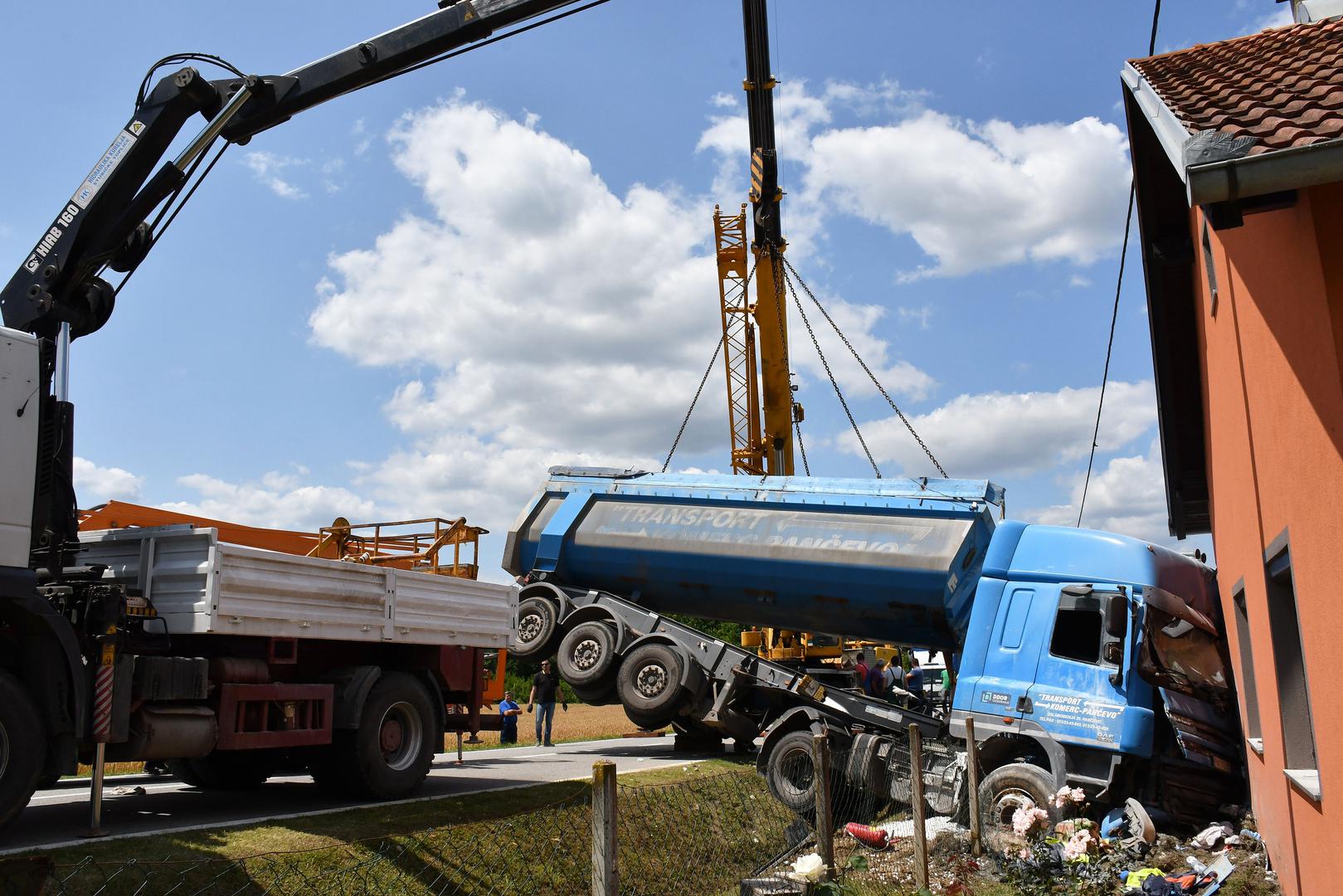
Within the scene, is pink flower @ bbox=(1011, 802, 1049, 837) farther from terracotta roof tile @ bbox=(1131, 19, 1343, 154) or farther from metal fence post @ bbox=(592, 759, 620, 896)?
terracotta roof tile @ bbox=(1131, 19, 1343, 154)

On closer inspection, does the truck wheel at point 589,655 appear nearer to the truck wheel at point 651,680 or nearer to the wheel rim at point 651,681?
the truck wheel at point 651,680

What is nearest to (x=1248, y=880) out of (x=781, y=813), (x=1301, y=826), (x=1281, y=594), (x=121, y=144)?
(x=1301, y=826)

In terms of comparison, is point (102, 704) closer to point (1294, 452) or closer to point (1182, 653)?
point (1294, 452)

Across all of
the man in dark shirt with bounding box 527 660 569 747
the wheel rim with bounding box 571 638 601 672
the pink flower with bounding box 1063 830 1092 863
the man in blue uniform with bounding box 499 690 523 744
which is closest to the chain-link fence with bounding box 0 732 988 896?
the pink flower with bounding box 1063 830 1092 863

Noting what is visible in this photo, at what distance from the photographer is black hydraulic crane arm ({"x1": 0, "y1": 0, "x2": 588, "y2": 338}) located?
30.8ft

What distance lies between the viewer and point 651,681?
542 inches

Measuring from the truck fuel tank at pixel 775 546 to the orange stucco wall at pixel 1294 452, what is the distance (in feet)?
15.8

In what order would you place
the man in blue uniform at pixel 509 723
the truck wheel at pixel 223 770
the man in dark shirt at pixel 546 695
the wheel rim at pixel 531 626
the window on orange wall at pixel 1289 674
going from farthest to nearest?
the man in blue uniform at pixel 509 723 → the man in dark shirt at pixel 546 695 → the wheel rim at pixel 531 626 → the truck wheel at pixel 223 770 → the window on orange wall at pixel 1289 674

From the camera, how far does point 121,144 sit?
980 cm

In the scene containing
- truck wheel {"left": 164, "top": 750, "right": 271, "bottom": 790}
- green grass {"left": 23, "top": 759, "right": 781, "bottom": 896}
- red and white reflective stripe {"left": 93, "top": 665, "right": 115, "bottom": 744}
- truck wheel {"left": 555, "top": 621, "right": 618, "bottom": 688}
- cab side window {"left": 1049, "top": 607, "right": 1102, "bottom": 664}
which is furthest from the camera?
truck wheel {"left": 555, "top": 621, "right": 618, "bottom": 688}

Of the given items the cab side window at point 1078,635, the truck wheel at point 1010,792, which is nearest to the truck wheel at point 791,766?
the truck wheel at point 1010,792

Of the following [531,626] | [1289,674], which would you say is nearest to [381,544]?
[531,626]

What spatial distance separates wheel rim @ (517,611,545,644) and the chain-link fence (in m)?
3.77

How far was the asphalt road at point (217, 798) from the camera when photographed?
7.70m
